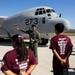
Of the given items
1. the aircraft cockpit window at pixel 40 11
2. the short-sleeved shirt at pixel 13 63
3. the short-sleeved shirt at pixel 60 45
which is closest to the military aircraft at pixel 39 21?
the aircraft cockpit window at pixel 40 11

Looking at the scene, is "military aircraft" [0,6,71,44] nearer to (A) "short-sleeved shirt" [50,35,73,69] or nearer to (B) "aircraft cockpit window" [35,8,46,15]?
(B) "aircraft cockpit window" [35,8,46,15]

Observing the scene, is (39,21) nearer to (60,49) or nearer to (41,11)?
(41,11)

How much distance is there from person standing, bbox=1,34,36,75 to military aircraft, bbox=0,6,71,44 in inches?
609

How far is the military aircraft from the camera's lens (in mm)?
19422

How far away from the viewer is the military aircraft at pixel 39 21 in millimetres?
19422

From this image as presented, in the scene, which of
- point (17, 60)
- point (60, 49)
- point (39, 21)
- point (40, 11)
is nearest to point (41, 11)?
point (40, 11)

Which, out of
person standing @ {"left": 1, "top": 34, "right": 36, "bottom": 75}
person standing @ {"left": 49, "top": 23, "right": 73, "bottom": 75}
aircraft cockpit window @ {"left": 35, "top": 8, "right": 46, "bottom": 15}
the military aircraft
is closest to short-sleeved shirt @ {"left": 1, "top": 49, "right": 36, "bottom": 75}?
person standing @ {"left": 1, "top": 34, "right": 36, "bottom": 75}

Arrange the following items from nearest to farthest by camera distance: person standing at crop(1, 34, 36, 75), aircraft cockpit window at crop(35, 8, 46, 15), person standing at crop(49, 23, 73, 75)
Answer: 1. person standing at crop(1, 34, 36, 75)
2. person standing at crop(49, 23, 73, 75)
3. aircraft cockpit window at crop(35, 8, 46, 15)

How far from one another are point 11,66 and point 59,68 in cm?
190

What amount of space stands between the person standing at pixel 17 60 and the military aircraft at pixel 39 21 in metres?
15.5

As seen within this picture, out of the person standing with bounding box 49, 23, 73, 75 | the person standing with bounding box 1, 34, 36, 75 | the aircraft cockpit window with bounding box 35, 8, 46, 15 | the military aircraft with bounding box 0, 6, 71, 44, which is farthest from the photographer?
the aircraft cockpit window with bounding box 35, 8, 46, 15

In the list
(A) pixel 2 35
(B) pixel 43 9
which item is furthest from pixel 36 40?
(A) pixel 2 35

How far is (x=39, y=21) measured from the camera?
20.0 meters

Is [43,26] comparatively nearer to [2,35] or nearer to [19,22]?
[19,22]
